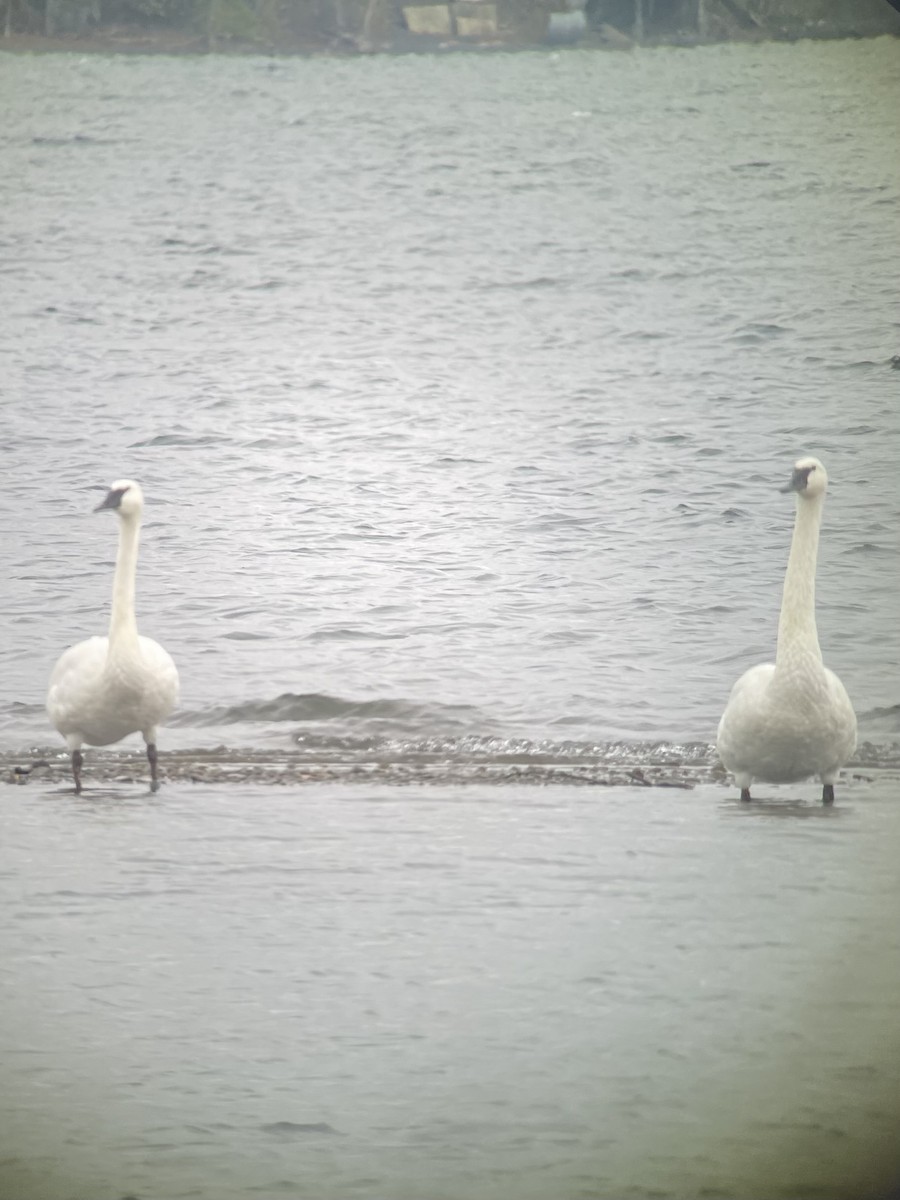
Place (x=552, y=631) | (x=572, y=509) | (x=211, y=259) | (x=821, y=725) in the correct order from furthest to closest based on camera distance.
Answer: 1. (x=211, y=259)
2. (x=572, y=509)
3. (x=552, y=631)
4. (x=821, y=725)

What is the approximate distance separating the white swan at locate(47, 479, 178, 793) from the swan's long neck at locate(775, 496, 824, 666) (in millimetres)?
1703

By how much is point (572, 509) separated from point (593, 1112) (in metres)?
8.35

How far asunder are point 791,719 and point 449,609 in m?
3.93

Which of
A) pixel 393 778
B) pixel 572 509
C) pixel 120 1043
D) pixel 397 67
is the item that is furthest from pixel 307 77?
pixel 120 1043

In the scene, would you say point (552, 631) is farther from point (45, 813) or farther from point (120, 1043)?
point (120, 1043)

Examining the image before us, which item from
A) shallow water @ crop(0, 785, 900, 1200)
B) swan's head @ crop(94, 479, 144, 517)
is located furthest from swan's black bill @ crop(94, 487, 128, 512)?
shallow water @ crop(0, 785, 900, 1200)

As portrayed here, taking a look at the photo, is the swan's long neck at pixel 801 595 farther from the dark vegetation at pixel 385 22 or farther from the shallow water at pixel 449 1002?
the dark vegetation at pixel 385 22

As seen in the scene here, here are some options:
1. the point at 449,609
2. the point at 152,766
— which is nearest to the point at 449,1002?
the point at 152,766

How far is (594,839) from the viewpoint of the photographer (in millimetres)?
4277

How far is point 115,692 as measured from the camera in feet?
16.3

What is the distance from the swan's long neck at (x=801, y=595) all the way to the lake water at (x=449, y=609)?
41cm

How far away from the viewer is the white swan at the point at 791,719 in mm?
4605

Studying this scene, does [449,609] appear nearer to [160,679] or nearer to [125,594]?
[125,594]

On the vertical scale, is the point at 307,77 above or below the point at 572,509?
above
